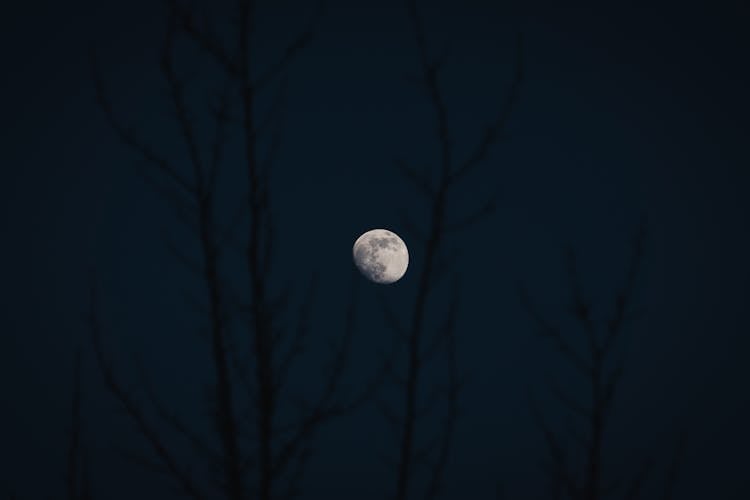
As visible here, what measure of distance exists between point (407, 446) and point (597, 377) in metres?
1.28

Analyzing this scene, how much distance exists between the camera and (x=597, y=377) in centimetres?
307

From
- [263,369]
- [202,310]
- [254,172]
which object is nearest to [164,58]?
[254,172]

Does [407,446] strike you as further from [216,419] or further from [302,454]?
[216,419]

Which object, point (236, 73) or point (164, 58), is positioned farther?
point (236, 73)

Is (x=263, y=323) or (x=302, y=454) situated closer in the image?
(x=263, y=323)

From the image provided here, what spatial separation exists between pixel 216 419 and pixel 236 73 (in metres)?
1.49

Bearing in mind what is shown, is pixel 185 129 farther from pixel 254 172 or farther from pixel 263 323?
pixel 263 323

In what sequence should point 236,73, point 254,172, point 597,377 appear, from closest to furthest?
1. point 254,172
2. point 236,73
3. point 597,377

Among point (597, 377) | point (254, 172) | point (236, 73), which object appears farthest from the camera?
point (597, 377)

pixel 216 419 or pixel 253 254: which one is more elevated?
pixel 253 254

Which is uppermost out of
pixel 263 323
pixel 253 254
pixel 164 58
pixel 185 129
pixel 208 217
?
pixel 164 58

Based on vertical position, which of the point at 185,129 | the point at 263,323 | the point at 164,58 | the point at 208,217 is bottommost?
the point at 263,323

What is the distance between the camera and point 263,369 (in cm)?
234

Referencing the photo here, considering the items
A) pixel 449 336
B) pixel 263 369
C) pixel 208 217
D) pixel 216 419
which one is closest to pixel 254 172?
pixel 208 217
